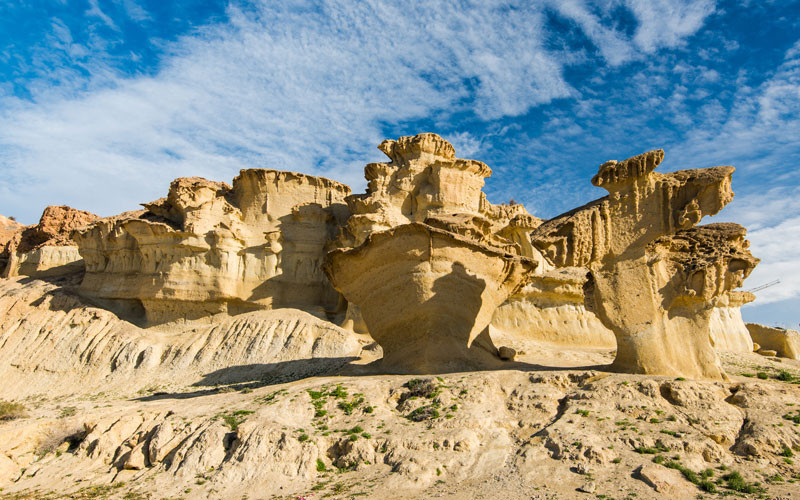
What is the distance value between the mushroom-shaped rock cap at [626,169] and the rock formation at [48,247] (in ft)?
112

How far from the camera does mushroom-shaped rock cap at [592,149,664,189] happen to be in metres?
14.8

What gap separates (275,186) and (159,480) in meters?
23.8

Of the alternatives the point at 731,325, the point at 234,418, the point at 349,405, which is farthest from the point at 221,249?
the point at 731,325

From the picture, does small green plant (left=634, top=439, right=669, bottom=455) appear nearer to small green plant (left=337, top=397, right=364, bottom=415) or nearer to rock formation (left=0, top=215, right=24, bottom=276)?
small green plant (left=337, top=397, right=364, bottom=415)

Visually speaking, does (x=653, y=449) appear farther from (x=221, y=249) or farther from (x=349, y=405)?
(x=221, y=249)

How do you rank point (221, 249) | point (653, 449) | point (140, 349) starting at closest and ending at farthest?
point (653, 449) < point (140, 349) < point (221, 249)

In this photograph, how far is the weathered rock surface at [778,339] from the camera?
31109 mm

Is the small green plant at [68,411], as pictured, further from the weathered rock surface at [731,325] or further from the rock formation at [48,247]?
the weathered rock surface at [731,325]

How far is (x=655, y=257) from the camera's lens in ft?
48.0

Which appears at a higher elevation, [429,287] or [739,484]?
[429,287]

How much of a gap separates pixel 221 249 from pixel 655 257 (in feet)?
78.1

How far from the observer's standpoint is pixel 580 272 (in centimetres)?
2911

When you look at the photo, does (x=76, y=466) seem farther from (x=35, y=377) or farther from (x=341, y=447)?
(x=35, y=377)

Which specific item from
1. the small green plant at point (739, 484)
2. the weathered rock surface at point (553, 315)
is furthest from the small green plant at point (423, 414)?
the weathered rock surface at point (553, 315)
